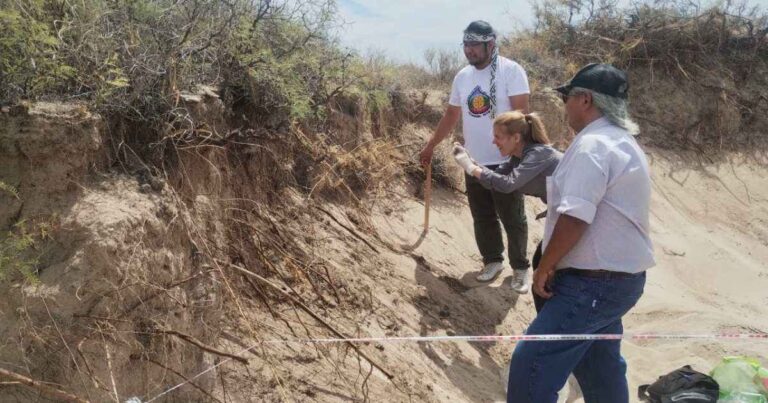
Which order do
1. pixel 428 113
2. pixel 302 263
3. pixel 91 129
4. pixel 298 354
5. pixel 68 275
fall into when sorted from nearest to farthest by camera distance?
pixel 68 275 → pixel 91 129 → pixel 298 354 → pixel 302 263 → pixel 428 113

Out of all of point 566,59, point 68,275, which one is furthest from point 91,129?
point 566,59

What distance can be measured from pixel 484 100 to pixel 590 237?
8.07 ft

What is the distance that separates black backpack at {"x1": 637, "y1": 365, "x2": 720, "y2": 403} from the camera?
4.05 m

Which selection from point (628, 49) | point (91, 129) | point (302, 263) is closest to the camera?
point (91, 129)

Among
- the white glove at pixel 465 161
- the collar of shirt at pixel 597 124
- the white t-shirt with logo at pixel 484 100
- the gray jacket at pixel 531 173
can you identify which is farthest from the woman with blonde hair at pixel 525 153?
the collar of shirt at pixel 597 124

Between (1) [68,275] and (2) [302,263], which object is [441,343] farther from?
(1) [68,275]

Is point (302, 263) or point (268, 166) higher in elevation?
point (268, 166)

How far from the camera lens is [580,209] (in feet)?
9.14

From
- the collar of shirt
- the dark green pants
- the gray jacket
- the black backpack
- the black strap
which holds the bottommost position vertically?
the black strap

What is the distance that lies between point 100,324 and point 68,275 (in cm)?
21

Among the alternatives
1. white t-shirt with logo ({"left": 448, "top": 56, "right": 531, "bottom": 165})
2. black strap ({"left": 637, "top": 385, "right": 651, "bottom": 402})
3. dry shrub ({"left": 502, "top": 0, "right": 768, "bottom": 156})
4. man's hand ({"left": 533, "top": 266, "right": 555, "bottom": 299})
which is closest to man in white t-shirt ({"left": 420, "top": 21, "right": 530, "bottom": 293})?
white t-shirt with logo ({"left": 448, "top": 56, "right": 531, "bottom": 165})

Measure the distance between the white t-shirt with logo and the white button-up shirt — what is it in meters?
2.18

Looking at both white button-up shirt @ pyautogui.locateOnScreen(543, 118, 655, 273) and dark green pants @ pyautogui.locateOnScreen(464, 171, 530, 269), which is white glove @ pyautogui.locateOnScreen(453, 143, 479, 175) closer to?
dark green pants @ pyautogui.locateOnScreen(464, 171, 530, 269)

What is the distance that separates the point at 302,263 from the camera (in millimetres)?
4320
